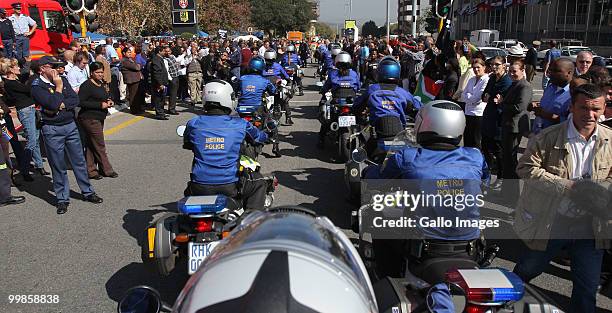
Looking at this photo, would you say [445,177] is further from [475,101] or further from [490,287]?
[475,101]

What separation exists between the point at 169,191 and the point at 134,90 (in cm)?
783

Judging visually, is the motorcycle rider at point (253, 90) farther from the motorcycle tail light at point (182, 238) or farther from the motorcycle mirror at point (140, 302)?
the motorcycle mirror at point (140, 302)

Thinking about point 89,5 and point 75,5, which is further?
point 89,5

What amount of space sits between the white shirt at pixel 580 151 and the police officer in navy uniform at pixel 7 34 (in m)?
15.5

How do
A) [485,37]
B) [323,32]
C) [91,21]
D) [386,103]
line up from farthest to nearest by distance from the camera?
[323,32] < [485,37] < [91,21] < [386,103]

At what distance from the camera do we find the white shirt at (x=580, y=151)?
3631mm

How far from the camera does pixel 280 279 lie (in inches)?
63.8

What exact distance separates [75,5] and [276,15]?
70.9m

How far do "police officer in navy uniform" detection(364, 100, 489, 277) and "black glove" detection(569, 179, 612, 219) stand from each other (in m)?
0.69

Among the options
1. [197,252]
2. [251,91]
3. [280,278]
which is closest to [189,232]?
[197,252]

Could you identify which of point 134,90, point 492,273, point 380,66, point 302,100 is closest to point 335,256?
point 492,273

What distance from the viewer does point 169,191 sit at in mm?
7531

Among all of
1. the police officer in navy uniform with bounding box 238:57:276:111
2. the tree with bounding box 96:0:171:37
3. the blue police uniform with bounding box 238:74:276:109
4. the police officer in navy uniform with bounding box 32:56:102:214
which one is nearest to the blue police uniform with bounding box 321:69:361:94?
the police officer in navy uniform with bounding box 238:57:276:111

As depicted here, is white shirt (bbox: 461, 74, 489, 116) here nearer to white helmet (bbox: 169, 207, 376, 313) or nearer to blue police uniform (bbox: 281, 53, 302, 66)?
white helmet (bbox: 169, 207, 376, 313)
